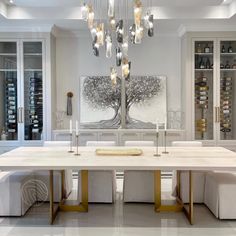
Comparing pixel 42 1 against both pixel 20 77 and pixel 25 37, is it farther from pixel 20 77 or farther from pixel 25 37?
pixel 20 77

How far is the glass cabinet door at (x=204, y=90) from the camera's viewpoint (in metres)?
6.54

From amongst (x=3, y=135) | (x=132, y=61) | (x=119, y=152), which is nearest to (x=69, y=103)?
(x=3, y=135)

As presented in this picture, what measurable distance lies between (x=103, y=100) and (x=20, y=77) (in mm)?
1714

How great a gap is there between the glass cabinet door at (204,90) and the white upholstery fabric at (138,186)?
100.0 inches

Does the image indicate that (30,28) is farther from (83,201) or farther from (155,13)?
(83,201)

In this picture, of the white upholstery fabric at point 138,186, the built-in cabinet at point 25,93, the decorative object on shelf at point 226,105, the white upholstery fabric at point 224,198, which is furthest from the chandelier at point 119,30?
the decorative object on shelf at point 226,105

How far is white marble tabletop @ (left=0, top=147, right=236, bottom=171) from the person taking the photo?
133 inches

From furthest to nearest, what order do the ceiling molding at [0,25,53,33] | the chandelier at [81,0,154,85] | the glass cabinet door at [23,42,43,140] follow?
the glass cabinet door at [23,42,43,140] < the ceiling molding at [0,25,53,33] < the chandelier at [81,0,154,85]

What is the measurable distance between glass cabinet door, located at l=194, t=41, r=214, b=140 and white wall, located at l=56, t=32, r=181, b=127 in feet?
1.73

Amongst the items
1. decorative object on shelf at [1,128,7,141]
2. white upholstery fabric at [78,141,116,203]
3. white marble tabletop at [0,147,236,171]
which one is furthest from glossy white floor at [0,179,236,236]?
decorative object on shelf at [1,128,7,141]

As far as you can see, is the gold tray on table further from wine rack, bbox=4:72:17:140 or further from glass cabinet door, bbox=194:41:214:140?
wine rack, bbox=4:72:17:140

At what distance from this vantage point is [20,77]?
6520 millimetres

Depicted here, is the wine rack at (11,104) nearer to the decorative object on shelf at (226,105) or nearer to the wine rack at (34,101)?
the wine rack at (34,101)

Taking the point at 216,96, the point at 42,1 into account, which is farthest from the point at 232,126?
the point at 42,1
